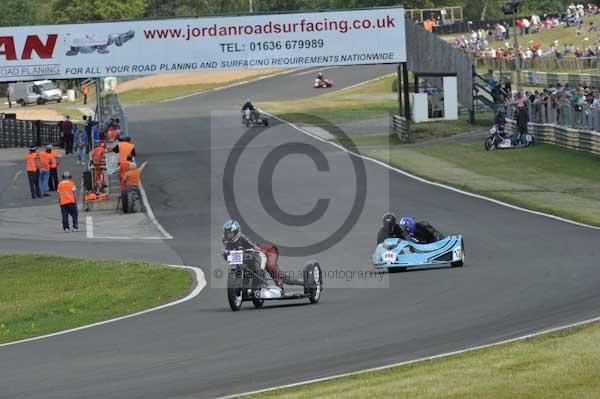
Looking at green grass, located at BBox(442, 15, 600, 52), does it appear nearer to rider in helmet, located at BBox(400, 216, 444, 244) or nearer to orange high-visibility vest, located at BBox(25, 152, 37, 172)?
orange high-visibility vest, located at BBox(25, 152, 37, 172)

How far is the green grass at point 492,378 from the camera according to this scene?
10398 mm

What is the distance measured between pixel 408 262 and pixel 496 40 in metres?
71.5

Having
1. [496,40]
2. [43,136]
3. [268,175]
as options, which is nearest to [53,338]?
[268,175]

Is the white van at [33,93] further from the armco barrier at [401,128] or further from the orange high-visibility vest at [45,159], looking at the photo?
the orange high-visibility vest at [45,159]

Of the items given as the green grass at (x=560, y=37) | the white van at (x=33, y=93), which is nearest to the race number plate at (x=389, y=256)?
the green grass at (x=560, y=37)

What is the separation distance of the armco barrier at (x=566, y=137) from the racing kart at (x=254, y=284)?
2419 centimetres

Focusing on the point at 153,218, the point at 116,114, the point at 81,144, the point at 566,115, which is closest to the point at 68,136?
the point at 116,114

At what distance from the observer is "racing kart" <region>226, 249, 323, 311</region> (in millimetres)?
16812

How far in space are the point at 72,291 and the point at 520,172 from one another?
20.6m

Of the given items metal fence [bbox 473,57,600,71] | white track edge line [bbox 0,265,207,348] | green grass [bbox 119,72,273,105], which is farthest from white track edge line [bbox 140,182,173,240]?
green grass [bbox 119,72,273,105]

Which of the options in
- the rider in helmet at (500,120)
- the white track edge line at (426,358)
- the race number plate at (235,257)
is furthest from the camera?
the rider in helmet at (500,120)

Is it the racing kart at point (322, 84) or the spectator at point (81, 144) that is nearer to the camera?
the spectator at point (81, 144)

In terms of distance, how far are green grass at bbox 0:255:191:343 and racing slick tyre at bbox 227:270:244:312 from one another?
6.97 ft

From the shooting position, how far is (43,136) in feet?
196
